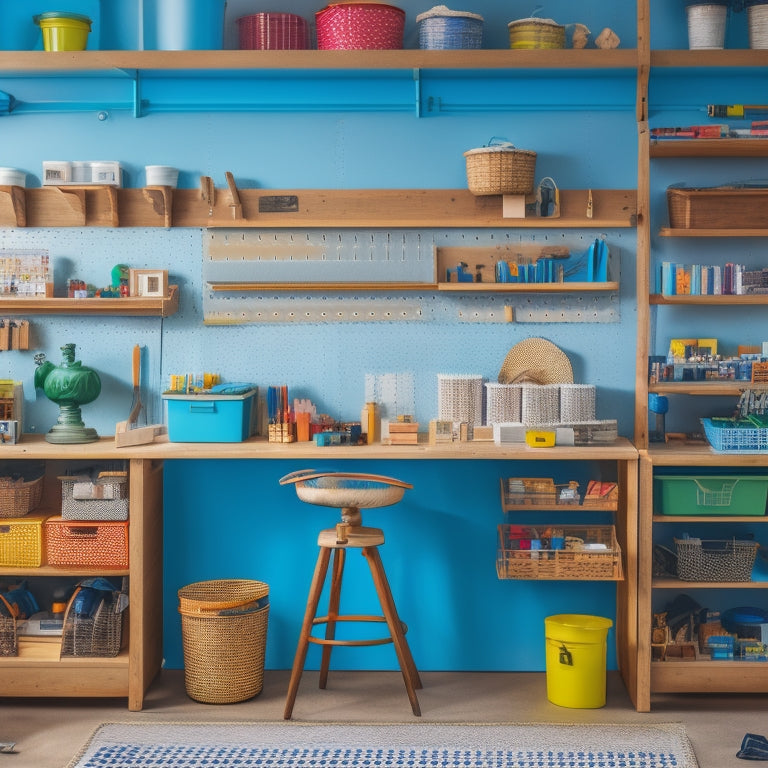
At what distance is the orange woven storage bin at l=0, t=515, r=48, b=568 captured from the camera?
192 inches

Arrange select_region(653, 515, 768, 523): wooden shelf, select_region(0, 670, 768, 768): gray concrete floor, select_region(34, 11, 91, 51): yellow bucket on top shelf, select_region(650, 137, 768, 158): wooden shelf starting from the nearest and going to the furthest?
select_region(0, 670, 768, 768): gray concrete floor < select_region(653, 515, 768, 523): wooden shelf < select_region(650, 137, 768, 158): wooden shelf < select_region(34, 11, 91, 51): yellow bucket on top shelf

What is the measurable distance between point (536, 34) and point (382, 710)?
9.73ft

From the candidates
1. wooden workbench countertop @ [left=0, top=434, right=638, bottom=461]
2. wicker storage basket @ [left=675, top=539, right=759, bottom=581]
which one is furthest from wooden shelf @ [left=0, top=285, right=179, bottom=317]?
wicker storage basket @ [left=675, top=539, right=759, bottom=581]

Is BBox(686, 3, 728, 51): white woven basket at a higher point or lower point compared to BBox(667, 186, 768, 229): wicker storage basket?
higher

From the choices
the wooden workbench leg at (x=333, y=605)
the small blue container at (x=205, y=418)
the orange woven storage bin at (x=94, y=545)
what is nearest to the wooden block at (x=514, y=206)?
the small blue container at (x=205, y=418)

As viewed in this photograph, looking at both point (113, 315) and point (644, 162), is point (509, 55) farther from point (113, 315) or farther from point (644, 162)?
point (113, 315)

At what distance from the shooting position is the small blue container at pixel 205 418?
4.95 m

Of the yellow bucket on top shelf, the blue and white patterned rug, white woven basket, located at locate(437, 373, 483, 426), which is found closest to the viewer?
the blue and white patterned rug

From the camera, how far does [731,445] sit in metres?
4.75

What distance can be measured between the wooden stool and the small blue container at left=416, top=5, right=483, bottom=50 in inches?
75.6

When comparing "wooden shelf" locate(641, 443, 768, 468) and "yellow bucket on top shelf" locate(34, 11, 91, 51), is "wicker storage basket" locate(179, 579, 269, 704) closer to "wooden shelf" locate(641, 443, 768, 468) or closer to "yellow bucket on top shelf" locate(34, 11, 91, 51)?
"wooden shelf" locate(641, 443, 768, 468)

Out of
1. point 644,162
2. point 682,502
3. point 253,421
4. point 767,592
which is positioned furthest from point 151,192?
point 767,592

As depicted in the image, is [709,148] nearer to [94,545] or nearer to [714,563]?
[714,563]

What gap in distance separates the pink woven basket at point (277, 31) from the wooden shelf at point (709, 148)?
1.62 meters
